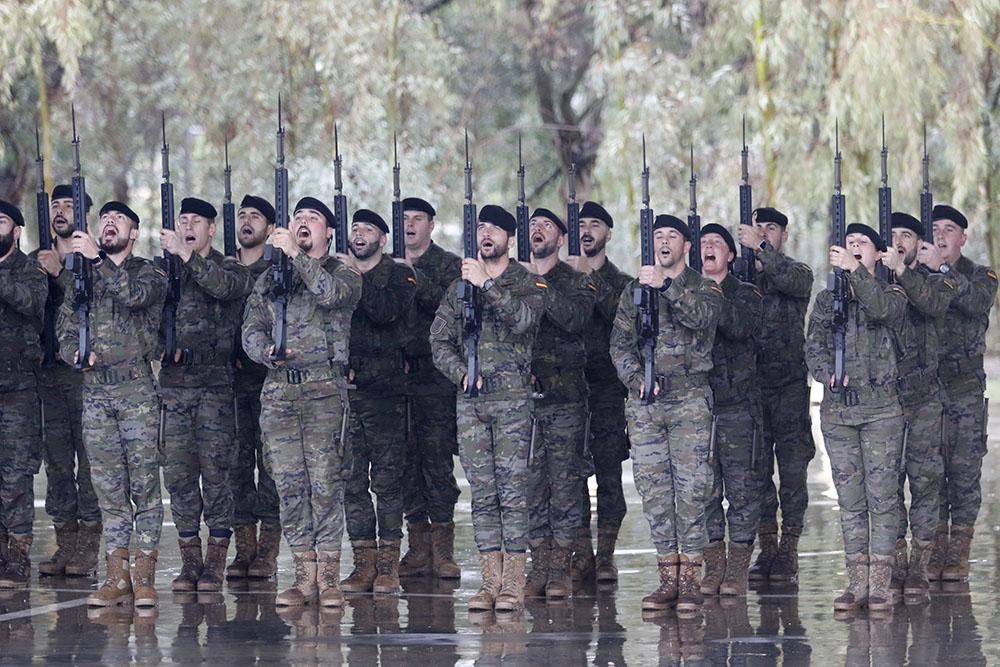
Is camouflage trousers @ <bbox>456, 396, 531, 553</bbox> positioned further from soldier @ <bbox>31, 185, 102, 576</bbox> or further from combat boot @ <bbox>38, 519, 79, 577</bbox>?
combat boot @ <bbox>38, 519, 79, 577</bbox>

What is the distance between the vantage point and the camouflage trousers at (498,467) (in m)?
11.3

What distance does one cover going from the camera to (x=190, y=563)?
12266 mm

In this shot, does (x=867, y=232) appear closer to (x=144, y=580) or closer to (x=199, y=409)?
(x=199, y=409)

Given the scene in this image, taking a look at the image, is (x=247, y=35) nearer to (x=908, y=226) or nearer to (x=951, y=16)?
(x=951, y=16)

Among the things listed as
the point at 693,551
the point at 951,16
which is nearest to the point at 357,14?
the point at 951,16

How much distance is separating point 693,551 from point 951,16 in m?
11.9

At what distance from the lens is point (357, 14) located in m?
25.4

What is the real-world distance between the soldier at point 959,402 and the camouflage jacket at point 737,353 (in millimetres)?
1070

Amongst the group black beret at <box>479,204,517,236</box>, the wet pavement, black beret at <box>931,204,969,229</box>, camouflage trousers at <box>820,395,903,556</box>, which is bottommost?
the wet pavement

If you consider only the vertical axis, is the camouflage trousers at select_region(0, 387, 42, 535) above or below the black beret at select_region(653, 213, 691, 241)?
below

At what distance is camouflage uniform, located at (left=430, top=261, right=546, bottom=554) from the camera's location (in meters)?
11.3

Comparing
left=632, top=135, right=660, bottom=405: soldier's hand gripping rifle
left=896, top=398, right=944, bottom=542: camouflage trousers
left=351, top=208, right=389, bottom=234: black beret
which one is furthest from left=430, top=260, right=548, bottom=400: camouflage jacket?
left=896, top=398, right=944, bottom=542: camouflage trousers

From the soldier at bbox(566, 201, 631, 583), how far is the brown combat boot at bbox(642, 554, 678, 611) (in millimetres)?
1097

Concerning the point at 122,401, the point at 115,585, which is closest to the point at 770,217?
the point at 122,401
